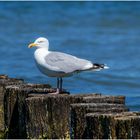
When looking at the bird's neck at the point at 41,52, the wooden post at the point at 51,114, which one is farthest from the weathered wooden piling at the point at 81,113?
the bird's neck at the point at 41,52

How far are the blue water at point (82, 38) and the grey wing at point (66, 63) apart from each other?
3.35 metres

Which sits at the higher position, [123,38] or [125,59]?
[123,38]

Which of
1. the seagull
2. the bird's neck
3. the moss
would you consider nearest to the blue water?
the bird's neck

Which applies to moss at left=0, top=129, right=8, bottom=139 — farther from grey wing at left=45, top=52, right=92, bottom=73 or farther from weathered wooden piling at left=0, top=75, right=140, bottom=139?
grey wing at left=45, top=52, right=92, bottom=73

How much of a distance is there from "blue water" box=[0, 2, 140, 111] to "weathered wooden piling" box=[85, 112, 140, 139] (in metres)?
5.28

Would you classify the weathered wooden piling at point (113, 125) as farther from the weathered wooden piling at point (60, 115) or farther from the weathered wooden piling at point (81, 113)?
the weathered wooden piling at point (81, 113)

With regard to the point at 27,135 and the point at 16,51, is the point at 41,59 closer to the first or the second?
the point at 27,135

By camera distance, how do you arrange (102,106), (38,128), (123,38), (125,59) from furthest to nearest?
(123,38), (125,59), (38,128), (102,106)

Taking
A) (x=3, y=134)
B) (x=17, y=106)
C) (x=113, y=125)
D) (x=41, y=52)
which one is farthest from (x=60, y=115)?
(x=41, y=52)

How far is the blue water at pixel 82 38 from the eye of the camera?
17391mm

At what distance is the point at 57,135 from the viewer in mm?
8945

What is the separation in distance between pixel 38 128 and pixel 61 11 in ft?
107

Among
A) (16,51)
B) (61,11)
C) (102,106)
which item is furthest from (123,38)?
(102,106)

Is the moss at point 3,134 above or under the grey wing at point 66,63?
under
